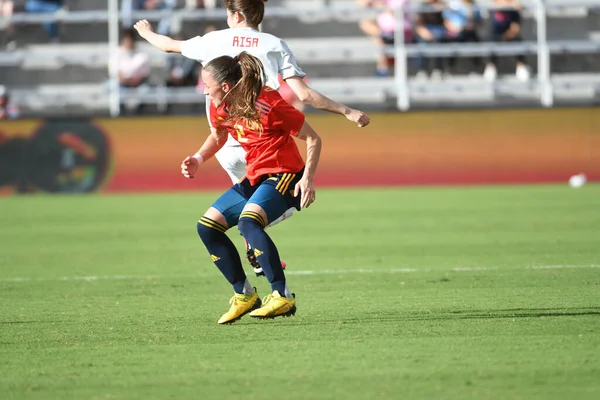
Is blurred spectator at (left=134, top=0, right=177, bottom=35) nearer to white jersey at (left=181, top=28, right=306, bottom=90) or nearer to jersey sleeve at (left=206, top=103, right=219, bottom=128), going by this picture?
white jersey at (left=181, top=28, right=306, bottom=90)

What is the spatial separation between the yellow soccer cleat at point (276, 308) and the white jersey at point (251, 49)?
4.57ft

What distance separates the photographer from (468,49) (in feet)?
70.7

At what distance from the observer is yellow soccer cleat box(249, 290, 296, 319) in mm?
6555

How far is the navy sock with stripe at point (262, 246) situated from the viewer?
21.6 ft

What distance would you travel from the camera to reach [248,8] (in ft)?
23.1

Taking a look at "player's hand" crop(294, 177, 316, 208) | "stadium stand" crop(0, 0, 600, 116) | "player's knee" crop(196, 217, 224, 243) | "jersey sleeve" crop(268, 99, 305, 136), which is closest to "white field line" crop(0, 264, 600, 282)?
"player's knee" crop(196, 217, 224, 243)

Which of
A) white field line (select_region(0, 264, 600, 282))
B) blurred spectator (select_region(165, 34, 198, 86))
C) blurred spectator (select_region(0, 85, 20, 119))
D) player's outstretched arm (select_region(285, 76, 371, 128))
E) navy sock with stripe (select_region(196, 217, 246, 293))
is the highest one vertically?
player's outstretched arm (select_region(285, 76, 371, 128))

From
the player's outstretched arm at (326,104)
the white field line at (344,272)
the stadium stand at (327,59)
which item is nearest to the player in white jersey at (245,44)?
the player's outstretched arm at (326,104)

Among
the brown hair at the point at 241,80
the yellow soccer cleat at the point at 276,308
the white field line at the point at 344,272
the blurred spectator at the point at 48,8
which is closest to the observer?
the brown hair at the point at 241,80

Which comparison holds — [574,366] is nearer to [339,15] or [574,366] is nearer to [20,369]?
[20,369]

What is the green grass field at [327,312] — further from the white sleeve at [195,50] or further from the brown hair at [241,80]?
the white sleeve at [195,50]

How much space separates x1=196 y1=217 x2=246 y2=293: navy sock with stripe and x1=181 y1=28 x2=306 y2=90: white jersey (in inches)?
39.2

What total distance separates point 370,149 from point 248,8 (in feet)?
40.0

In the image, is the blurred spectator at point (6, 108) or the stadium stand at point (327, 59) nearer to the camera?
the blurred spectator at point (6, 108)
